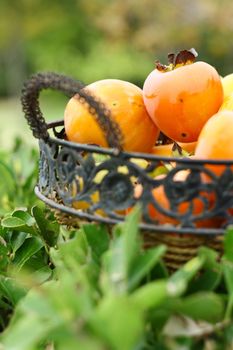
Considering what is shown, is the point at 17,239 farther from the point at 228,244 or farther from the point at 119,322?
the point at 119,322

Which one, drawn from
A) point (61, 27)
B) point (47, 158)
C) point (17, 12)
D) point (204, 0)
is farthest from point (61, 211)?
point (61, 27)

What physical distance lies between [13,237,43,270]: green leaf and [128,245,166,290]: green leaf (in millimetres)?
481

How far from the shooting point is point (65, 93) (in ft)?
3.92

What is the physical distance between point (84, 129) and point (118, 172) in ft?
0.89

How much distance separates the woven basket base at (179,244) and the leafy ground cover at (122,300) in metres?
0.02

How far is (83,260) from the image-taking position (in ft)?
3.64

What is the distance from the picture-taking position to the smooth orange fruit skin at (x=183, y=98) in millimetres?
1280

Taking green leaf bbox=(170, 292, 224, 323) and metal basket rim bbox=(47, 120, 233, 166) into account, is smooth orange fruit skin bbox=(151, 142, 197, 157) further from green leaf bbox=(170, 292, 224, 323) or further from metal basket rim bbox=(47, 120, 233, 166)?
green leaf bbox=(170, 292, 224, 323)

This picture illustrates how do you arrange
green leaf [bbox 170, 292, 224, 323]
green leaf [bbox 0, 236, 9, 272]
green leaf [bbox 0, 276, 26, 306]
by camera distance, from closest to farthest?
1. green leaf [bbox 170, 292, 224, 323]
2. green leaf [bbox 0, 276, 26, 306]
3. green leaf [bbox 0, 236, 9, 272]

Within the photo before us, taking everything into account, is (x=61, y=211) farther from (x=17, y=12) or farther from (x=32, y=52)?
(x=32, y=52)

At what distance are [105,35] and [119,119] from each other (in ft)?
43.3

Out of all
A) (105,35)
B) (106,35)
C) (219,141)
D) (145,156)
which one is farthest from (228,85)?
(105,35)

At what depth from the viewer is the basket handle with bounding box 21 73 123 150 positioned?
A: 1113 millimetres

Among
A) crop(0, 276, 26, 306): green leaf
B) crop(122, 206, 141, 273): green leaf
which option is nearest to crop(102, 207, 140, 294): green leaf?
crop(122, 206, 141, 273): green leaf
